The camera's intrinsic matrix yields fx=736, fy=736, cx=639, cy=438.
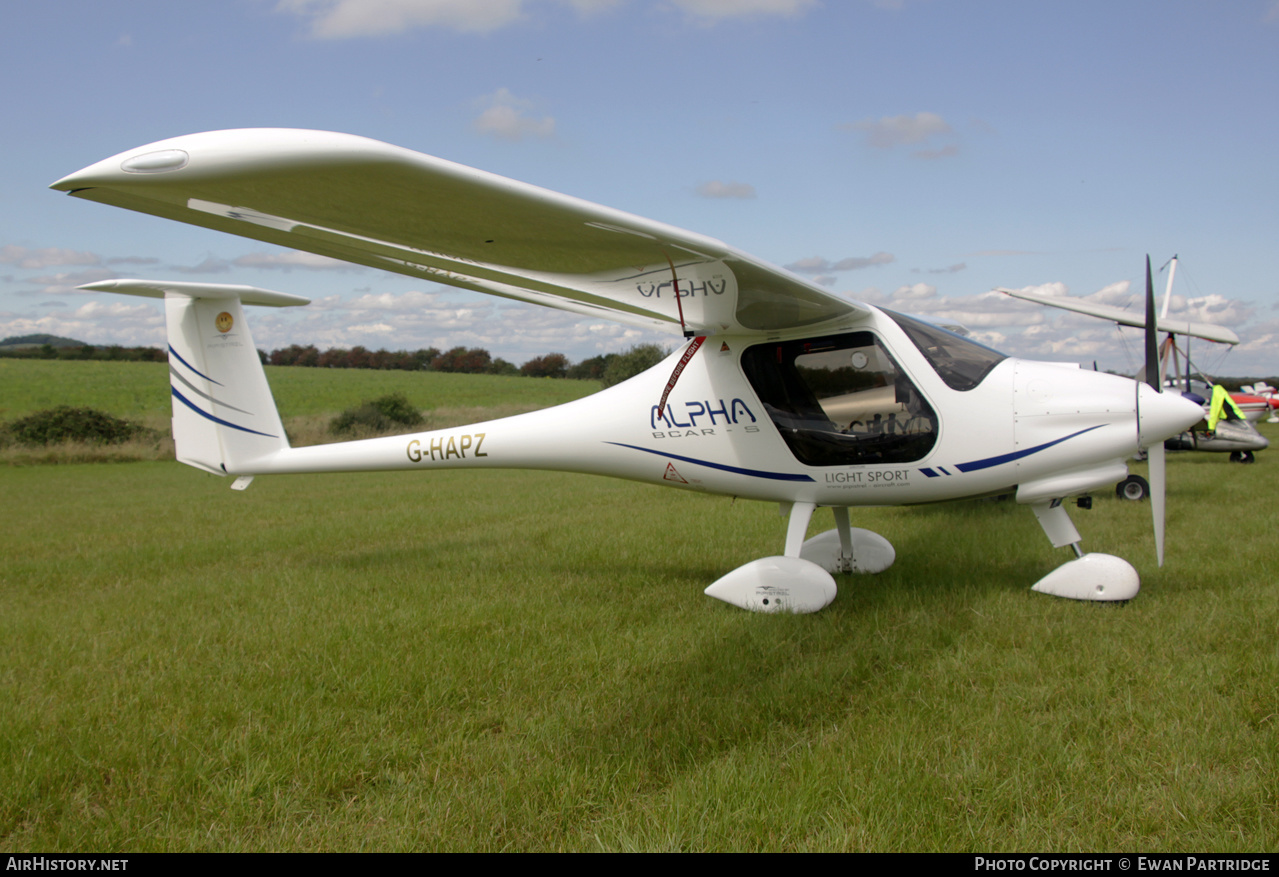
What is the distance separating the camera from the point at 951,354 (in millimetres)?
5426

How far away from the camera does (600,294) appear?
5.00 meters

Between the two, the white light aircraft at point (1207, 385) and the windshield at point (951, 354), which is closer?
the windshield at point (951, 354)

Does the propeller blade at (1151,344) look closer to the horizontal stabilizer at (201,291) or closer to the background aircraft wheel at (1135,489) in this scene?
the background aircraft wheel at (1135,489)

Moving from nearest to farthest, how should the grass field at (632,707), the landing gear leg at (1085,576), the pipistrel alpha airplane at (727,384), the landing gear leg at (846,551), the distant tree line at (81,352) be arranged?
1. the grass field at (632,707)
2. the pipistrel alpha airplane at (727,384)
3. the landing gear leg at (1085,576)
4. the landing gear leg at (846,551)
5. the distant tree line at (81,352)

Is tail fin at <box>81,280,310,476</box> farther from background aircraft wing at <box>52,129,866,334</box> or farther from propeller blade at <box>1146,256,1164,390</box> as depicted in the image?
propeller blade at <box>1146,256,1164,390</box>

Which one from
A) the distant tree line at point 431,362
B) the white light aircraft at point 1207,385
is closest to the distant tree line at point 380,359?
the distant tree line at point 431,362

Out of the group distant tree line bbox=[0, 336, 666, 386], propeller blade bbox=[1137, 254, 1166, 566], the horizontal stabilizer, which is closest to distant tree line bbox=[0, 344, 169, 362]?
distant tree line bbox=[0, 336, 666, 386]

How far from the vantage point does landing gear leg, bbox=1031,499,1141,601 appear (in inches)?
208

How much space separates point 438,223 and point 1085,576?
504 cm

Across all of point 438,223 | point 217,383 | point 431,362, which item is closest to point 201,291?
point 217,383

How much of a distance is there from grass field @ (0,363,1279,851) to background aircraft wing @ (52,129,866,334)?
228cm

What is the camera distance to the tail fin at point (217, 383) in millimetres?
7410

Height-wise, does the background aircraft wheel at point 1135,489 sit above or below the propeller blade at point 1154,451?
below

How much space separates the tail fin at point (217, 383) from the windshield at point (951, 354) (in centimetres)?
619
